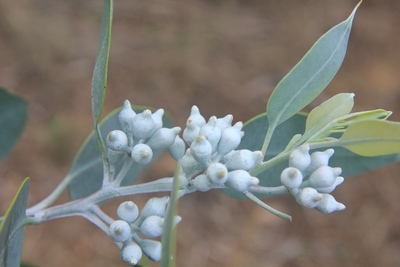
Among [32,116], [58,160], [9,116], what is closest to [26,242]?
[58,160]

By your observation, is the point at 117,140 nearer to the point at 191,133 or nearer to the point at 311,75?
the point at 191,133

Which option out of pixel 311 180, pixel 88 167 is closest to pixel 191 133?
pixel 311 180

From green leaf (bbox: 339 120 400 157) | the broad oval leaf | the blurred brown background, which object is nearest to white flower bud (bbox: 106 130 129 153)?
the broad oval leaf

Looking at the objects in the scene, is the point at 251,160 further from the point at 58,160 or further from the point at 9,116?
the point at 58,160

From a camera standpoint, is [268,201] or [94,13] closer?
[268,201]

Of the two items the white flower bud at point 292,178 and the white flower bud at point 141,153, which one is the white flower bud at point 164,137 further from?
the white flower bud at point 292,178

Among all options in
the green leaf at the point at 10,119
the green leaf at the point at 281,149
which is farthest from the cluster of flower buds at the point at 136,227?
the green leaf at the point at 10,119
